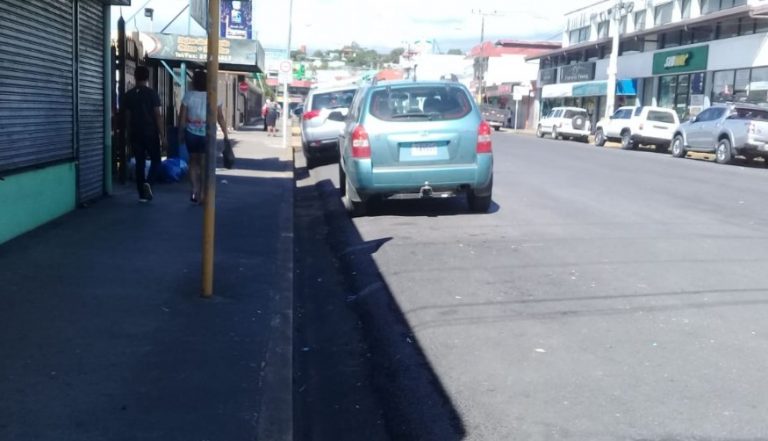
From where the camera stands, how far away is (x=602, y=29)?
56438 mm

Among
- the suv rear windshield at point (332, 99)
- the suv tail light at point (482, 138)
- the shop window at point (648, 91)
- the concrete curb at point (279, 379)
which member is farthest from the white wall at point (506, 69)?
the concrete curb at point (279, 379)

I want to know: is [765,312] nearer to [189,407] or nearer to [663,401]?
[663,401]

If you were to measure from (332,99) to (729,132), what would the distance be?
11500 millimetres

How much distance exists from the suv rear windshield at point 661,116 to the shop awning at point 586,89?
45.1ft

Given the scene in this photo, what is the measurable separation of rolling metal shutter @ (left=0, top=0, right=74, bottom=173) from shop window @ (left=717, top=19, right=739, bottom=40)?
32933mm

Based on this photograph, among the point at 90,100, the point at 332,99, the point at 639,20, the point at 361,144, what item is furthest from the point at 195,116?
the point at 639,20

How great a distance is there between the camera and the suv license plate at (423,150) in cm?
1101

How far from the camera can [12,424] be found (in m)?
4.15

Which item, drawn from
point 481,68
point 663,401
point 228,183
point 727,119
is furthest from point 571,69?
point 663,401

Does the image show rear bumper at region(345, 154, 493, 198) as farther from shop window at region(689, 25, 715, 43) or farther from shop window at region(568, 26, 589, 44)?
shop window at region(568, 26, 589, 44)

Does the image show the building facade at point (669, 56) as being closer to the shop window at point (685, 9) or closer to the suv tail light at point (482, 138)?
the shop window at point (685, 9)

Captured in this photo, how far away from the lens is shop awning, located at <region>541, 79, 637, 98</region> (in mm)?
47562

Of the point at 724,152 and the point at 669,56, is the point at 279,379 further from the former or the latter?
the point at 669,56

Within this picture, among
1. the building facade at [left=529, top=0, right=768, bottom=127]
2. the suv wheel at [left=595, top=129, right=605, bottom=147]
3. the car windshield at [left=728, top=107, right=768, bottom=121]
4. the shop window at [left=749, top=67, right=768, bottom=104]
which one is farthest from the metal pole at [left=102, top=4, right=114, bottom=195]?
the suv wheel at [left=595, top=129, right=605, bottom=147]
